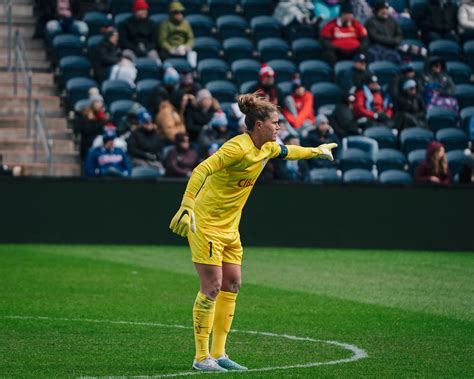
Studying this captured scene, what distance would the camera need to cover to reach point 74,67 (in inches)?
935

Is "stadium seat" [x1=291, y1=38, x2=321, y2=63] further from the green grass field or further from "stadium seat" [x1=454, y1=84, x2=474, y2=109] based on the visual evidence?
the green grass field

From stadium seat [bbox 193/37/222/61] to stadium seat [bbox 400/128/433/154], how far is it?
4320 millimetres

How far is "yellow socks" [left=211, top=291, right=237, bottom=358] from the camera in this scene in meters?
9.19

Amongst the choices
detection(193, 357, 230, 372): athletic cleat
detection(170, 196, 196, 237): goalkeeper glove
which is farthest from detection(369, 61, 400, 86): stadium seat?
detection(170, 196, 196, 237): goalkeeper glove

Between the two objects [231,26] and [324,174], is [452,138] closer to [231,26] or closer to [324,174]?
[324,174]

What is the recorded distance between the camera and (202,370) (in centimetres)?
883

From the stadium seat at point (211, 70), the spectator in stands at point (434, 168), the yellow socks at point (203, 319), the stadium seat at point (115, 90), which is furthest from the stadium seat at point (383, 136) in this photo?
the yellow socks at point (203, 319)

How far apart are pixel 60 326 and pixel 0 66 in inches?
547

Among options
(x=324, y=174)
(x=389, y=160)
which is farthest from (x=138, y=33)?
(x=389, y=160)

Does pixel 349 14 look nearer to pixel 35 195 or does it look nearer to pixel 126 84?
pixel 126 84

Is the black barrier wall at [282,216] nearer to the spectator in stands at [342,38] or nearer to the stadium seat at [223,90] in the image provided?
the stadium seat at [223,90]

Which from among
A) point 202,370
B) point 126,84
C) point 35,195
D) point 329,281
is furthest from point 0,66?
point 202,370

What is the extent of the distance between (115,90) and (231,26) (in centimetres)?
364

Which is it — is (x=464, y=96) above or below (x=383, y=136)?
above
